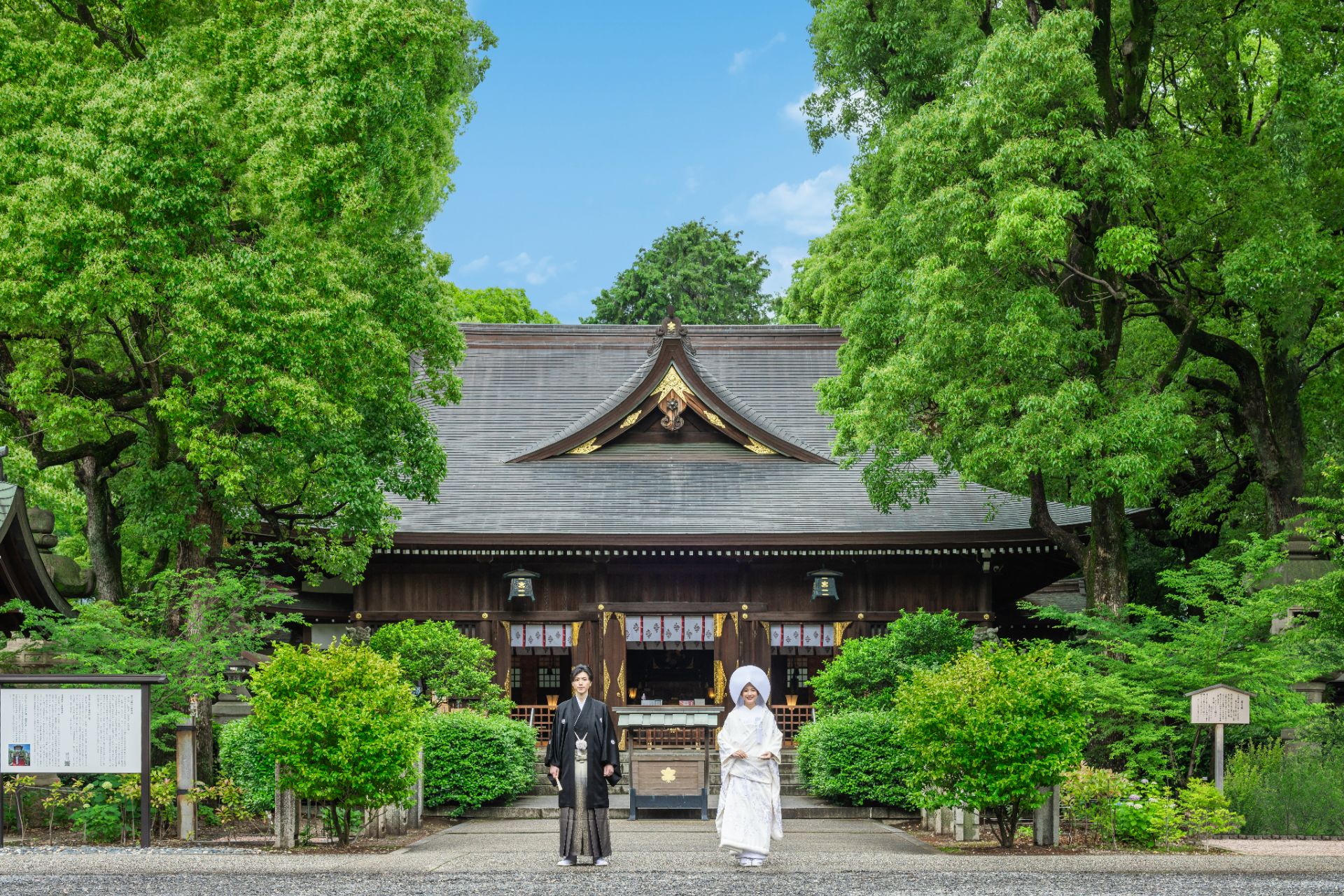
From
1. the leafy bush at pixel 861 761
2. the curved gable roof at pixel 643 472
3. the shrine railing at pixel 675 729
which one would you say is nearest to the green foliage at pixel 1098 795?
the leafy bush at pixel 861 761

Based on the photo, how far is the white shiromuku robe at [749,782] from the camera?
960 centimetres

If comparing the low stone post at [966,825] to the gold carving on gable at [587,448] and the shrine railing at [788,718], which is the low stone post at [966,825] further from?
the gold carving on gable at [587,448]

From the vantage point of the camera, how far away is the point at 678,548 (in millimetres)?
17578

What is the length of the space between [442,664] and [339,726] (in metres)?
6.21

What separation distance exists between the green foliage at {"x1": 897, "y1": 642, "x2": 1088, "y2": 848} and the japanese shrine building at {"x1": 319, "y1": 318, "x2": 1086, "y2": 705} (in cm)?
693

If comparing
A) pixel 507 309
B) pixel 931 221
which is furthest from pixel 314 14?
pixel 507 309

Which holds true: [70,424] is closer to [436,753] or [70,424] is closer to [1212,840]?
[436,753]

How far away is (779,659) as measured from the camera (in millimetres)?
21594

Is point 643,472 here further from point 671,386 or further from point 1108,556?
point 1108,556

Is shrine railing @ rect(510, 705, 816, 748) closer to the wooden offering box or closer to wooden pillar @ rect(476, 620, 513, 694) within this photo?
wooden pillar @ rect(476, 620, 513, 694)

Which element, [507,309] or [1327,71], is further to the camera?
[507,309]

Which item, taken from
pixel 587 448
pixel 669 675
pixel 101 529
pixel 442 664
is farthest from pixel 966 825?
pixel 101 529

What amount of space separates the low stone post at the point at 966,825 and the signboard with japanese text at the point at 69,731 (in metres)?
7.29

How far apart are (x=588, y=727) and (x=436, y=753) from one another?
433cm
